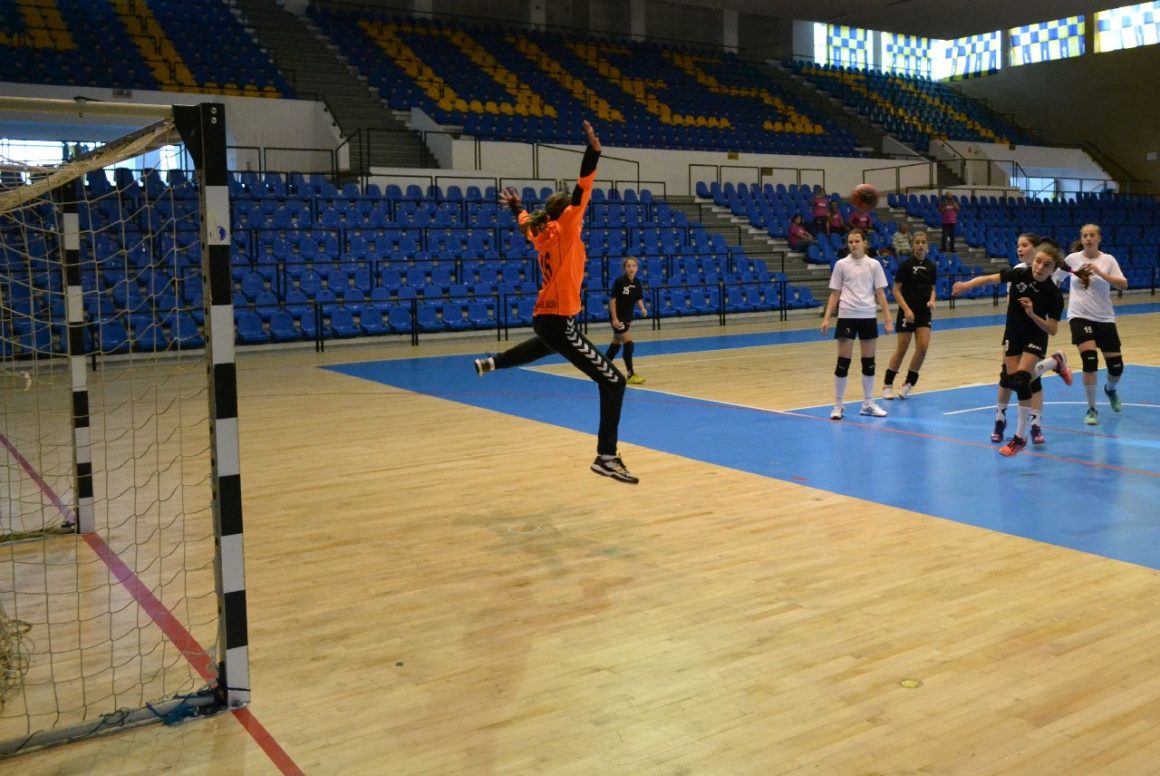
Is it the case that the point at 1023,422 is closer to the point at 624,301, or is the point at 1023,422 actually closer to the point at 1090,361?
the point at 1090,361

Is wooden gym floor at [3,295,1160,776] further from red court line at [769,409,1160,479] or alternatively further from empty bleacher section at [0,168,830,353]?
empty bleacher section at [0,168,830,353]

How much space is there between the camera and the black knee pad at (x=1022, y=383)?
8.16 meters

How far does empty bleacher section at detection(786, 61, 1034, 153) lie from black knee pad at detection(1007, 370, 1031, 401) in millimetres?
28325

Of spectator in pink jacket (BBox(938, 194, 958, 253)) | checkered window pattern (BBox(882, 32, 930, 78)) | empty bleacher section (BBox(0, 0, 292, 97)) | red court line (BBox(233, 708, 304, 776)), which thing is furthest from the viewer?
checkered window pattern (BBox(882, 32, 930, 78))

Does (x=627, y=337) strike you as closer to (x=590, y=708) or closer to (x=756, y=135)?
(x=590, y=708)

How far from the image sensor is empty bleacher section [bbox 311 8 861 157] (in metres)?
26.6

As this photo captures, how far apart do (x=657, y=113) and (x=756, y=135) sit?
10.2ft

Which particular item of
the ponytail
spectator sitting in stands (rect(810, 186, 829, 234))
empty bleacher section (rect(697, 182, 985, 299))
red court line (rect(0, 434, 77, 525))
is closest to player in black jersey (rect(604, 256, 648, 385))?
the ponytail

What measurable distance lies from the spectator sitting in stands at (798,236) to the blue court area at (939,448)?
40.4ft

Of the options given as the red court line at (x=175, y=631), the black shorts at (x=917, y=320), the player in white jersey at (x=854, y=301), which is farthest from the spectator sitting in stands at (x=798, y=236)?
the red court line at (x=175, y=631)

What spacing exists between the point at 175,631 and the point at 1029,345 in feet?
21.7

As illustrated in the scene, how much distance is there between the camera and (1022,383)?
8164mm

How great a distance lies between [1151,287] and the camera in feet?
94.6

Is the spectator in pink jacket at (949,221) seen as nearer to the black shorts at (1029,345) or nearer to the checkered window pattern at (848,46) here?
the checkered window pattern at (848,46)
